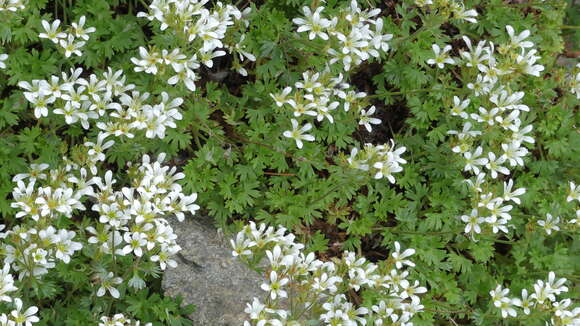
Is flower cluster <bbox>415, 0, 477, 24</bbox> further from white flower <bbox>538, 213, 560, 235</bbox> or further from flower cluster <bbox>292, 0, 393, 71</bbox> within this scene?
white flower <bbox>538, 213, 560, 235</bbox>

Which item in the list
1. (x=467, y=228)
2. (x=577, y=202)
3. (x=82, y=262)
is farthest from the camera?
(x=577, y=202)

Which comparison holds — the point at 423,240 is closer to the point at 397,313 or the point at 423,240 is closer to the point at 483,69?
the point at 397,313

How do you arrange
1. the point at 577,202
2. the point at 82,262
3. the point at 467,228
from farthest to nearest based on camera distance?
1. the point at 577,202
2. the point at 467,228
3. the point at 82,262

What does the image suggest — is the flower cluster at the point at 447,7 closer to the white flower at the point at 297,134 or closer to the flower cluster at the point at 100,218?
the white flower at the point at 297,134

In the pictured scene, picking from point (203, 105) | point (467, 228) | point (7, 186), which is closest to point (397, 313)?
point (467, 228)

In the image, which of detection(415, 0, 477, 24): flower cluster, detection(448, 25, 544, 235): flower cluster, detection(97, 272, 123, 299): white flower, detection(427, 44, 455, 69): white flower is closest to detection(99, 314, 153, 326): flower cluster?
detection(97, 272, 123, 299): white flower

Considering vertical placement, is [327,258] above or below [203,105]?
below
